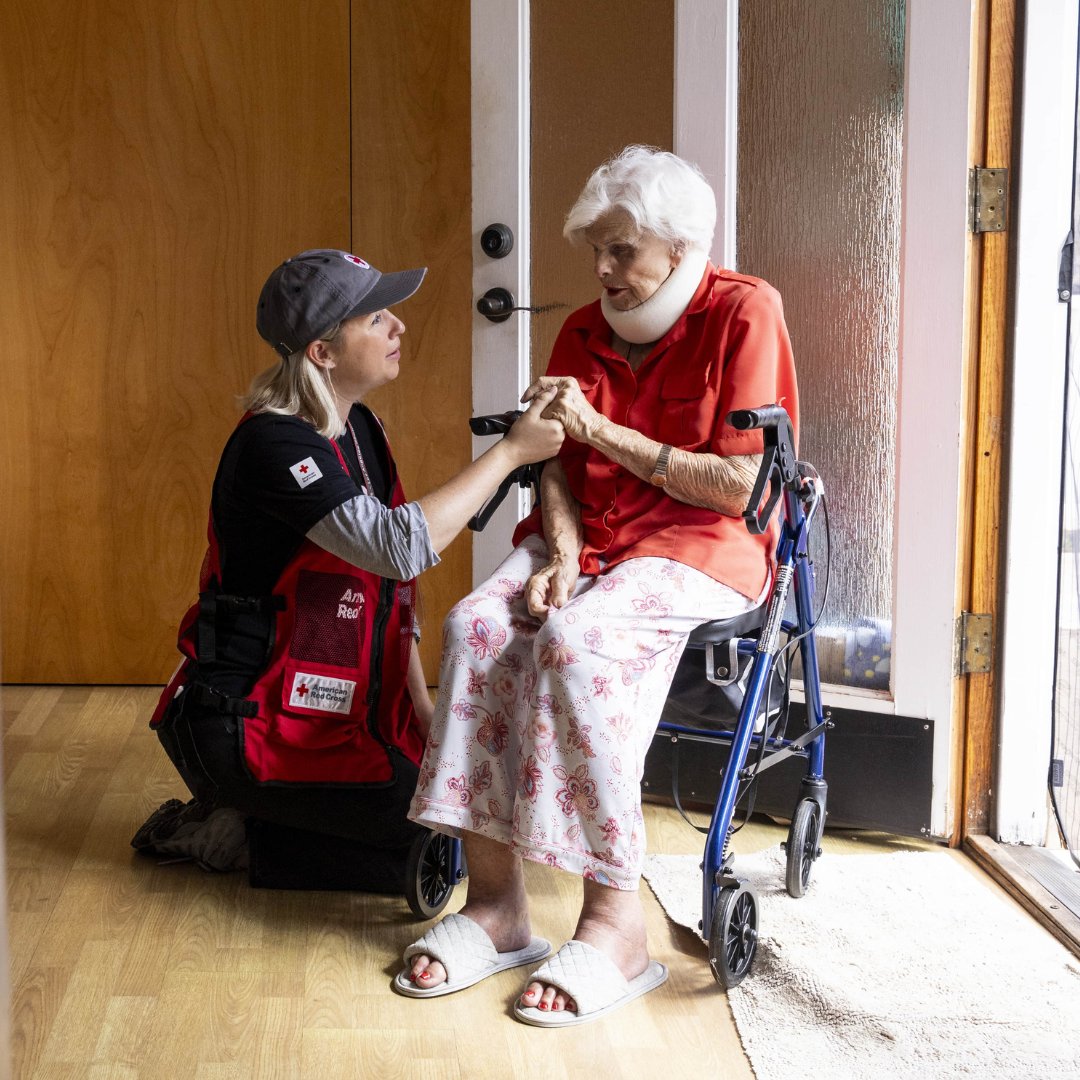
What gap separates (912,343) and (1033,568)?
462mm

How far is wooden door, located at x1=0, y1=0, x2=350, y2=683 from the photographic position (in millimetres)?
3213

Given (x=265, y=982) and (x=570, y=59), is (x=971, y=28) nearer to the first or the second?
(x=570, y=59)

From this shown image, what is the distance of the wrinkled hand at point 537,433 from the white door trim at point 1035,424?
882 millimetres

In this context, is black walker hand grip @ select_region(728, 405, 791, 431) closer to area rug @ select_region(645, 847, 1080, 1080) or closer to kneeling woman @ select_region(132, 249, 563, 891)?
kneeling woman @ select_region(132, 249, 563, 891)

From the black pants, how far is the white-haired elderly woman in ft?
0.79

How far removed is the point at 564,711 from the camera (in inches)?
66.1

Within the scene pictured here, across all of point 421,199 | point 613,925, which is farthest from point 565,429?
point 421,199

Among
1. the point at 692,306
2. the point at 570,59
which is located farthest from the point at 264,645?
the point at 570,59

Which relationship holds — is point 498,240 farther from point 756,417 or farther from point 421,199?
point 756,417

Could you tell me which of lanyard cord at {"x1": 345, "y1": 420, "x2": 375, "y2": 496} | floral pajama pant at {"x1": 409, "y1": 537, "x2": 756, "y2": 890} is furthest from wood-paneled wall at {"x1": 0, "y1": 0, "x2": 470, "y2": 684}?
floral pajama pant at {"x1": 409, "y1": 537, "x2": 756, "y2": 890}

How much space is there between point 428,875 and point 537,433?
2.39 ft

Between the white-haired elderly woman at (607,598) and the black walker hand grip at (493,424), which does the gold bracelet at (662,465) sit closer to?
the white-haired elderly woman at (607,598)

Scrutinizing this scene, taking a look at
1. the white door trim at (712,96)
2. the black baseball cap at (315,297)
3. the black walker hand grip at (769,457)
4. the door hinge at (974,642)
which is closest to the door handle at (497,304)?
the white door trim at (712,96)

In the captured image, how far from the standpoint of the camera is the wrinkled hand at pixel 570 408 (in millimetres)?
1885
